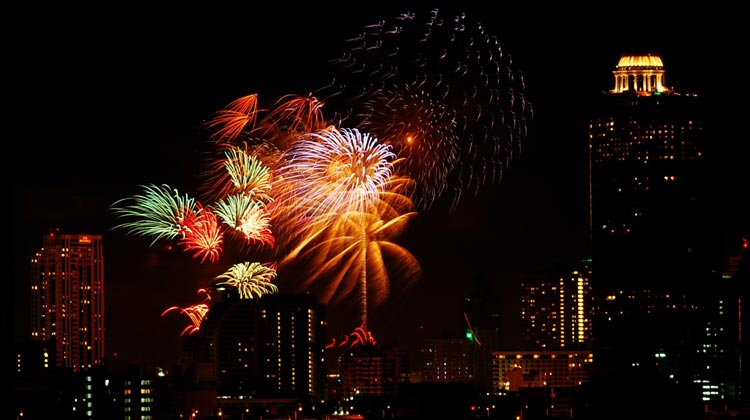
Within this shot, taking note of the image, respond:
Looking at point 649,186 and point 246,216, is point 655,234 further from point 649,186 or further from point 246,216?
point 246,216

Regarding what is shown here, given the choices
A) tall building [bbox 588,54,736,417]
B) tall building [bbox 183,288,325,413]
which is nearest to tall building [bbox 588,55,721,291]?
tall building [bbox 588,54,736,417]

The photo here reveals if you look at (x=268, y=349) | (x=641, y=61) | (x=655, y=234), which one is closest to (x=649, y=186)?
(x=655, y=234)

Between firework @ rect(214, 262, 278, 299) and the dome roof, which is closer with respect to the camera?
firework @ rect(214, 262, 278, 299)

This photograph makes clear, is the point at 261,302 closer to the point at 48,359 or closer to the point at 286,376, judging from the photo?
the point at 286,376

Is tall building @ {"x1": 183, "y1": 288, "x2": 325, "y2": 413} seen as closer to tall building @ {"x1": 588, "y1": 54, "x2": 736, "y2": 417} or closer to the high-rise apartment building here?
the high-rise apartment building

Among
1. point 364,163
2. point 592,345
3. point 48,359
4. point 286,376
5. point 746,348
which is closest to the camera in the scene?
point 364,163

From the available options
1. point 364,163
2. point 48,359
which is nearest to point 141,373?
point 48,359
